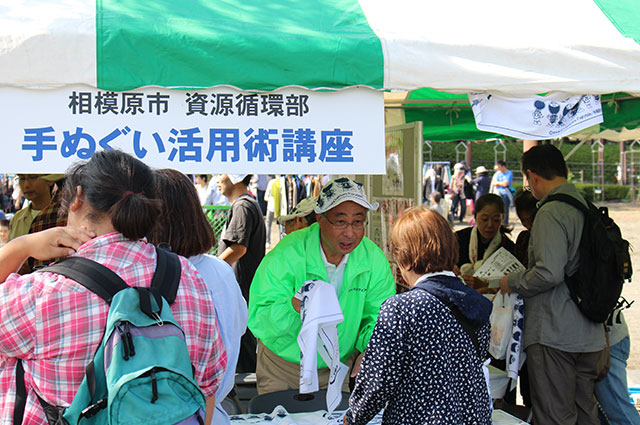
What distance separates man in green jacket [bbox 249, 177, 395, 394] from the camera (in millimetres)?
2900

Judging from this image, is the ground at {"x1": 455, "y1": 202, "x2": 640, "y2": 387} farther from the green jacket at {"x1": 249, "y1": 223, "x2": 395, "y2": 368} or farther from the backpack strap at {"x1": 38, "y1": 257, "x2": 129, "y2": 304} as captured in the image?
the backpack strap at {"x1": 38, "y1": 257, "x2": 129, "y2": 304}

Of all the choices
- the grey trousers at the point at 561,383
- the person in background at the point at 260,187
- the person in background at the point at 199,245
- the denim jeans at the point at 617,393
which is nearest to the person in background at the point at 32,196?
the person in background at the point at 199,245

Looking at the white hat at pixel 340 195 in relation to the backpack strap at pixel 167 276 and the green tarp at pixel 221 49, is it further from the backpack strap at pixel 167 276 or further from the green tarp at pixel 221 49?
the backpack strap at pixel 167 276

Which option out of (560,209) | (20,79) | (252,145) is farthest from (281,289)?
(560,209)

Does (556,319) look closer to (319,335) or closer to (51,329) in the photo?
(319,335)

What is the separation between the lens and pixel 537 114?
2.87 m

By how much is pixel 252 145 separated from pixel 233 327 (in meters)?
0.85

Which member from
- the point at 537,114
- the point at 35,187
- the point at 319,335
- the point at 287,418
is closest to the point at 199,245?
the point at 319,335

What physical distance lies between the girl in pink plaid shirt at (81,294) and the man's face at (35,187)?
2717mm

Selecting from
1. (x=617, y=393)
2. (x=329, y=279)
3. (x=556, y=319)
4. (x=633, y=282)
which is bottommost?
(x=633, y=282)

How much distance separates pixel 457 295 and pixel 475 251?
101 inches

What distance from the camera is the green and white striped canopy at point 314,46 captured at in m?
2.47

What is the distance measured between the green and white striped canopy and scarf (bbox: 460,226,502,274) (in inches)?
71.5

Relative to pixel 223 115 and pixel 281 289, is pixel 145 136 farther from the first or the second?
pixel 281 289
